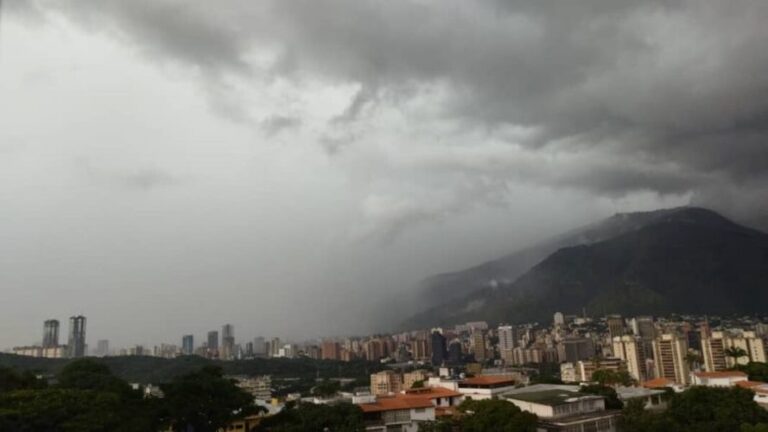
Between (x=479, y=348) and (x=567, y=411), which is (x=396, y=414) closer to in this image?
(x=567, y=411)

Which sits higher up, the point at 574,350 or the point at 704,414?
the point at 574,350

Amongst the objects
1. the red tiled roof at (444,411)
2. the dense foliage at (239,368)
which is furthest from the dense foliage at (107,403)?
the dense foliage at (239,368)

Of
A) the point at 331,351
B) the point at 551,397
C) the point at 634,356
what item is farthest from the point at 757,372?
the point at 331,351

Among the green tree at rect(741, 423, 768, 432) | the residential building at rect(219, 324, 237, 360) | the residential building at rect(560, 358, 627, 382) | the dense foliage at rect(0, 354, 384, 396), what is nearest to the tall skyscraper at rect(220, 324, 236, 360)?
the residential building at rect(219, 324, 237, 360)

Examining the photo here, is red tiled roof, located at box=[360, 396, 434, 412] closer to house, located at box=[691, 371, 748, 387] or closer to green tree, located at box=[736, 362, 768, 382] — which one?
house, located at box=[691, 371, 748, 387]

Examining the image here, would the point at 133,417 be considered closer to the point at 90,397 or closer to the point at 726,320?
the point at 90,397
